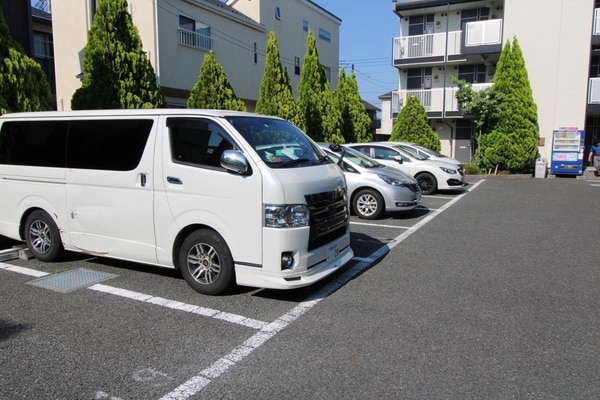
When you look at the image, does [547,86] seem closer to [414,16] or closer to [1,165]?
[414,16]

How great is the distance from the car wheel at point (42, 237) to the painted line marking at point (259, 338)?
3.37 meters

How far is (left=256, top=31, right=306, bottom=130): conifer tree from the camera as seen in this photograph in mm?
14703

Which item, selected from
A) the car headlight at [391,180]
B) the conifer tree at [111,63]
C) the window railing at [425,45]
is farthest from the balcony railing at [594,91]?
the conifer tree at [111,63]

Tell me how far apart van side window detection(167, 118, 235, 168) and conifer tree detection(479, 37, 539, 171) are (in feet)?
57.7

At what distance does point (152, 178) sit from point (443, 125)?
2179cm

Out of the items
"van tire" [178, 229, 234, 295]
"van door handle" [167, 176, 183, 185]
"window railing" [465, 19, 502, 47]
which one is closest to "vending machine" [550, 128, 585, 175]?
"window railing" [465, 19, 502, 47]

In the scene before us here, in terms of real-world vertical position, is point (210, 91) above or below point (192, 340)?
above

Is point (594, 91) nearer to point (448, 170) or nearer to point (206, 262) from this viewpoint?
point (448, 170)

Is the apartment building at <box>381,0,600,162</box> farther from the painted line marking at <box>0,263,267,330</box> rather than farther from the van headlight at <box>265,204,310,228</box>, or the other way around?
the painted line marking at <box>0,263,267,330</box>

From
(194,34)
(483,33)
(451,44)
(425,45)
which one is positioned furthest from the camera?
(425,45)

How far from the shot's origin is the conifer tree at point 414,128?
20219 millimetres

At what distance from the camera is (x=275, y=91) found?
585 inches

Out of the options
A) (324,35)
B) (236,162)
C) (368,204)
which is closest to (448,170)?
(368,204)

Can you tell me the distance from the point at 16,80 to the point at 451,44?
20.5 metres
